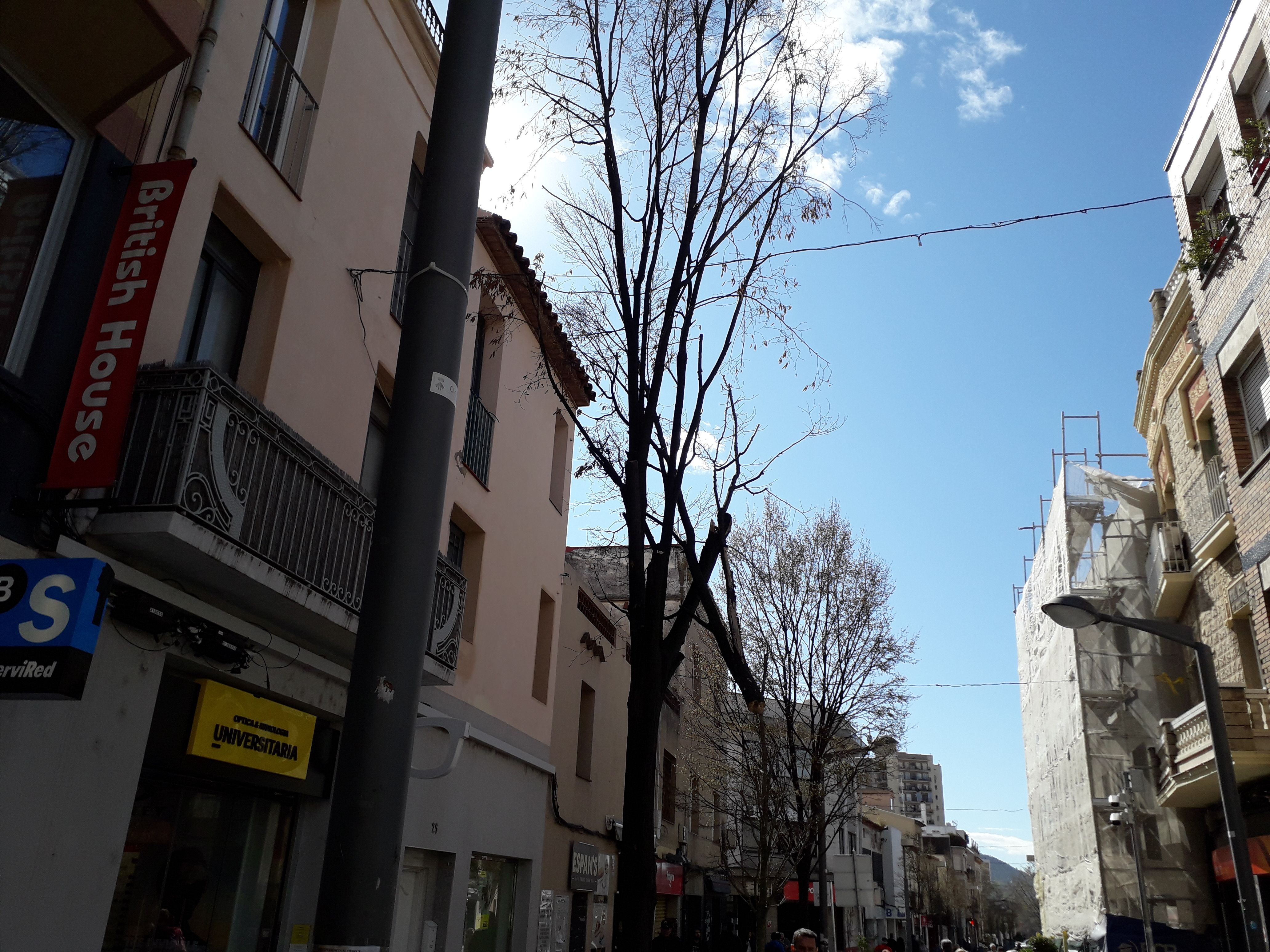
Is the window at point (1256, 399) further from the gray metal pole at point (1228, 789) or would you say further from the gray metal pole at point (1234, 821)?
the gray metal pole at point (1234, 821)

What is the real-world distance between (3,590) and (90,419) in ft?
4.79

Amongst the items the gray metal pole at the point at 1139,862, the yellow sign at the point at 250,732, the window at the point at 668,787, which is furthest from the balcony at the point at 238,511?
the window at the point at 668,787

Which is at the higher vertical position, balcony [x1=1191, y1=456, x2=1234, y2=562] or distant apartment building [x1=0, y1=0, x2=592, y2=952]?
balcony [x1=1191, y1=456, x2=1234, y2=562]

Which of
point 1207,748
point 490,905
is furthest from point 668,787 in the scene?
point 1207,748

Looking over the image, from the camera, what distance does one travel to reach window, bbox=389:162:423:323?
34.3ft

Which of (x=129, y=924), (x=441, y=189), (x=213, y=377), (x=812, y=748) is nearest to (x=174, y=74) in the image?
(x=213, y=377)

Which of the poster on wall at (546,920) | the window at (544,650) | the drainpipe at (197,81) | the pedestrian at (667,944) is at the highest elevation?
→ the drainpipe at (197,81)

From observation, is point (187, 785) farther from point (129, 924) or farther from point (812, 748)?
point (812, 748)

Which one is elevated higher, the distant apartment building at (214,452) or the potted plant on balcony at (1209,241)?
the potted plant on balcony at (1209,241)

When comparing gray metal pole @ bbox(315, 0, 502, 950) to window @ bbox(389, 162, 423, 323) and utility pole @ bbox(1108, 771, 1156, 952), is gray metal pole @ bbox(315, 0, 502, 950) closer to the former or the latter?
window @ bbox(389, 162, 423, 323)

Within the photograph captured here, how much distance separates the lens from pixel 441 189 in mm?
3551

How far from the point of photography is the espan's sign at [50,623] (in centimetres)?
424


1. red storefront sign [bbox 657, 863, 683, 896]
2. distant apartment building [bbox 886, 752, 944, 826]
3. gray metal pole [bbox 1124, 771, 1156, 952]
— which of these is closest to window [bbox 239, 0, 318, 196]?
gray metal pole [bbox 1124, 771, 1156, 952]

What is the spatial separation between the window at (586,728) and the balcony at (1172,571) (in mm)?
11575
